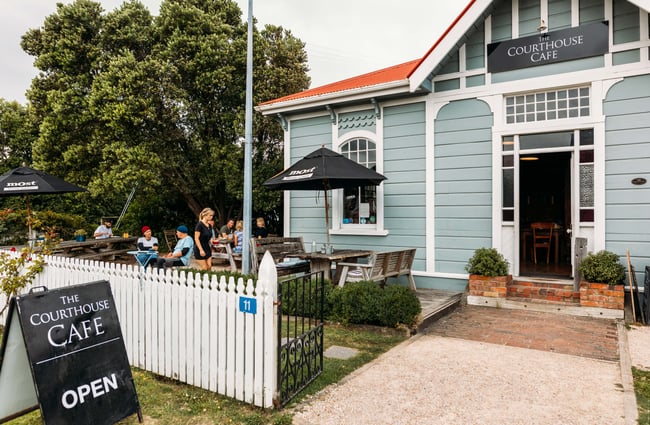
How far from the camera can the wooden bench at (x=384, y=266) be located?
21.3ft

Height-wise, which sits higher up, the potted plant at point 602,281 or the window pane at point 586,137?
the window pane at point 586,137

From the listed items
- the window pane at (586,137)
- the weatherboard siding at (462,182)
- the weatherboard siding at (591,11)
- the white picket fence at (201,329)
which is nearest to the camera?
the white picket fence at (201,329)

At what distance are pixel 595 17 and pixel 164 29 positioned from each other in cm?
1237

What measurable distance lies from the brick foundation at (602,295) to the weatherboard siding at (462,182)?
178 cm

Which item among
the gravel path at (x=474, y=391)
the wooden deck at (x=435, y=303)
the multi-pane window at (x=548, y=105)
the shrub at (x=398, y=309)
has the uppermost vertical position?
the multi-pane window at (x=548, y=105)

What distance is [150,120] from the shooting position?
13852 millimetres

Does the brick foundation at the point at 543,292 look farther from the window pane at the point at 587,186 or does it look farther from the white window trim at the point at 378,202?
the white window trim at the point at 378,202

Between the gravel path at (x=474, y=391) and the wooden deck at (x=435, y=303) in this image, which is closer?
the gravel path at (x=474, y=391)

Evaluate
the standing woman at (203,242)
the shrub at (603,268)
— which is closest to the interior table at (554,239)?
the shrub at (603,268)

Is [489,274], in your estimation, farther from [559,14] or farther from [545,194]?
[545,194]

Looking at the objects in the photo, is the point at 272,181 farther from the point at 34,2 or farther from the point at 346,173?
the point at 34,2

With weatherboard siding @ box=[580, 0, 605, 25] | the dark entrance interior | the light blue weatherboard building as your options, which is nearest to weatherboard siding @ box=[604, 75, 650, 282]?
the light blue weatherboard building

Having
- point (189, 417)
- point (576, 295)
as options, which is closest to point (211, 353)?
point (189, 417)

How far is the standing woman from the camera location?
7562mm
